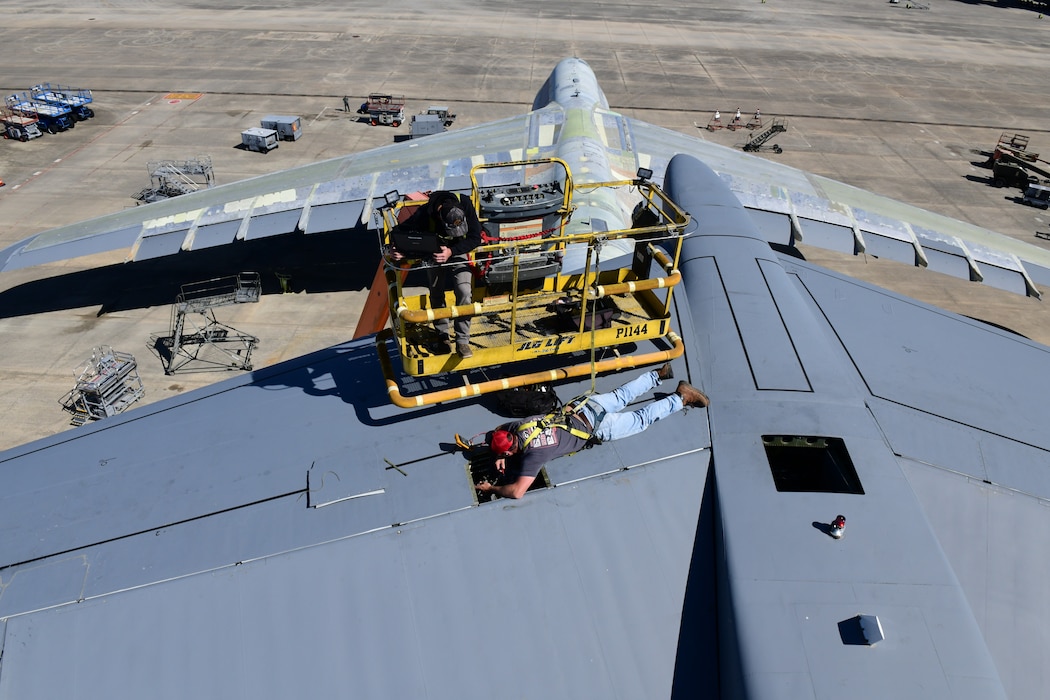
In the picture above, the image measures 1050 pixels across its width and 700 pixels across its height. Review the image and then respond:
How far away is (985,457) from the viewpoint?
326 inches

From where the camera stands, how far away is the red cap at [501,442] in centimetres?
735

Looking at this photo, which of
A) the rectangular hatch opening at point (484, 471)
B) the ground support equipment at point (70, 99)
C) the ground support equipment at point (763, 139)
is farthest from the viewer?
the ground support equipment at point (70, 99)

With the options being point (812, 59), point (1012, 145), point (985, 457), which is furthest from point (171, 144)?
point (812, 59)

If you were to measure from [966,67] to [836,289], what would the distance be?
50.7m

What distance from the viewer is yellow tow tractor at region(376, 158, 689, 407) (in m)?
7.88

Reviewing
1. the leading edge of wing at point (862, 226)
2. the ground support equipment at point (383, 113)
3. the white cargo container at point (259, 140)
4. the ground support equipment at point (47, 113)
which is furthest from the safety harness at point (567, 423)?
the ground support equipment at point (47, 113)

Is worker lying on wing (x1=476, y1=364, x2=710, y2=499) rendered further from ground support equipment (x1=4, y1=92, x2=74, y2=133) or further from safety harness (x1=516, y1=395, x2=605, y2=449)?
ground support equipment (x1=4, y1=92, x2=74, y2=133)

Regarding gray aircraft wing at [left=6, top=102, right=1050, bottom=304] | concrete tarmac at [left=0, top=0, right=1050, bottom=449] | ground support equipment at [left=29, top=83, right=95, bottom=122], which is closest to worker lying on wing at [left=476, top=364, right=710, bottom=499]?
concrete tarmac at [left=0, top=0, right=1050, bottom=449]

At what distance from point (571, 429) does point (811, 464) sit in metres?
3.49

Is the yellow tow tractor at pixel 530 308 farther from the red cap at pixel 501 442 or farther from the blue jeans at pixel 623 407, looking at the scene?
the red cap at pixel 501 442

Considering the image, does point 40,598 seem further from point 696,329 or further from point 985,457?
point 985,457

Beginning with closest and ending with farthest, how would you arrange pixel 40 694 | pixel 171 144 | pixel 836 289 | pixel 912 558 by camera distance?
pixel 40 694
pixel 912 558
pixel 836 289
pixel 171 144

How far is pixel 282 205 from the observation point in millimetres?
18984

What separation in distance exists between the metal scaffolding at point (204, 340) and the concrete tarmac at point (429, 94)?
0.40m
